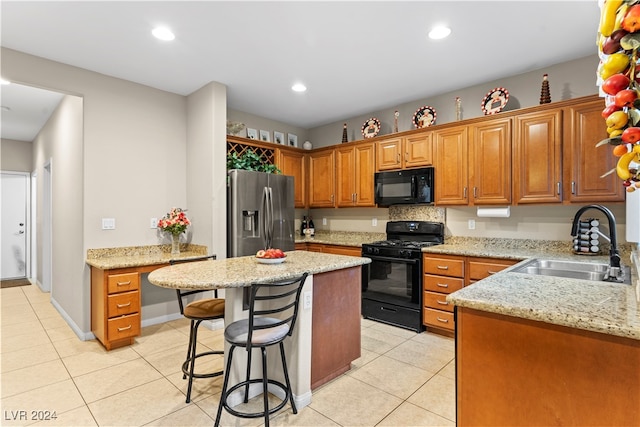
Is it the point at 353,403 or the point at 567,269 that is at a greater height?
the point at 567,269

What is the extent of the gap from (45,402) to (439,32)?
401cm

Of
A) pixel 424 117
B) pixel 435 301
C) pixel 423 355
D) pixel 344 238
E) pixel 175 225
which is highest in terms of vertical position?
pixel 424 117

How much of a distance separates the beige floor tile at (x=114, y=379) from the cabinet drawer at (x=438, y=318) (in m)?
2.58

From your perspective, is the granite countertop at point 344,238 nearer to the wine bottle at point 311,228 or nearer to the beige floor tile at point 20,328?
the wine bottle at point 311,228

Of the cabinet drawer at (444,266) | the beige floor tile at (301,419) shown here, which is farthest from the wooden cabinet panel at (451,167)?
the beige floor tile at (301,419)

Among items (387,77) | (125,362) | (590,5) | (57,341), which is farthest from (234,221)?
(590,5)

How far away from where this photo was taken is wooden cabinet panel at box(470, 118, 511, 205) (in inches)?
132

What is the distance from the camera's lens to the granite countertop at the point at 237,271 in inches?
68.4

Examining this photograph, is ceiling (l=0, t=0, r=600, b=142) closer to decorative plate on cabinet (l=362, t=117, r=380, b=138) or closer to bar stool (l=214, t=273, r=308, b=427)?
decorative plate on cabinet (l=362, t=117, r=380, b=138)

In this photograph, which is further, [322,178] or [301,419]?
[322,178]

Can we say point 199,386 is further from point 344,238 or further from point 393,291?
point 344,238

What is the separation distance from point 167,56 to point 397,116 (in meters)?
2.82

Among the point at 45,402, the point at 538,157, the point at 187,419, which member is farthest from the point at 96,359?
the point at 538,157

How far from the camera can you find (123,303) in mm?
3104
